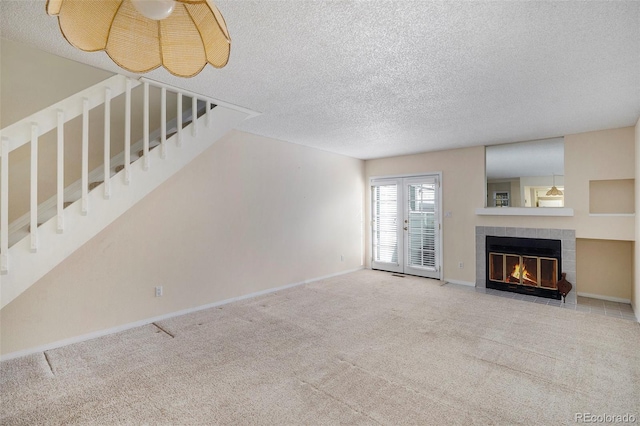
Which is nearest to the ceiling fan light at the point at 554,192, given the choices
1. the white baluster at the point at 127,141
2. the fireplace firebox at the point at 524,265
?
the fireplace firebox at the point at 524,265

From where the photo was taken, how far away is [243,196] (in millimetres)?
4723

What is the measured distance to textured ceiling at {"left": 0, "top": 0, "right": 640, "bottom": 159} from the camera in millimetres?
1938

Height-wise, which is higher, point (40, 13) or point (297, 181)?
point (40, 13)

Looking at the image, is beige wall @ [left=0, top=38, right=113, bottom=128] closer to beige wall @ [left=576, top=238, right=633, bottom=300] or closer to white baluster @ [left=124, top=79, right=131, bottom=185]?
white baluster @ [left=124, top=79, right=131, bottom=185]

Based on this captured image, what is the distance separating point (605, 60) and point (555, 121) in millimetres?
1846

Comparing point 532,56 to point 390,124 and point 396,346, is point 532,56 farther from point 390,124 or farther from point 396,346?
point 396,346

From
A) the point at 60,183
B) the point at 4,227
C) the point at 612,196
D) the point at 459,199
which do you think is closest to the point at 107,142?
the point at 60,183

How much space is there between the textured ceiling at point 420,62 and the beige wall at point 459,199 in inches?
54.0

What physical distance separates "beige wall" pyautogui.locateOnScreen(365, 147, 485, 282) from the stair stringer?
406cm

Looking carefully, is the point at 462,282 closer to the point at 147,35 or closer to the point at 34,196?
the point at 147,35

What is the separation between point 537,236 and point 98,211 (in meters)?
6.02

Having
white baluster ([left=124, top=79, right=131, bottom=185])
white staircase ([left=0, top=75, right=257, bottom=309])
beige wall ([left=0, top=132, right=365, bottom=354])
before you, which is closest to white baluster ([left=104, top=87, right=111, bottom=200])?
white staircase ([left=0, top=75, right=257, bottom=309])

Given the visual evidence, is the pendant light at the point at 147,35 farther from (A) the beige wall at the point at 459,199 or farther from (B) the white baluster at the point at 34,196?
(A) the beige wall at the point at 459,199

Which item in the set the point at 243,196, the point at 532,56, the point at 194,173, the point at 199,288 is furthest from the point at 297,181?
the point at 532,56
